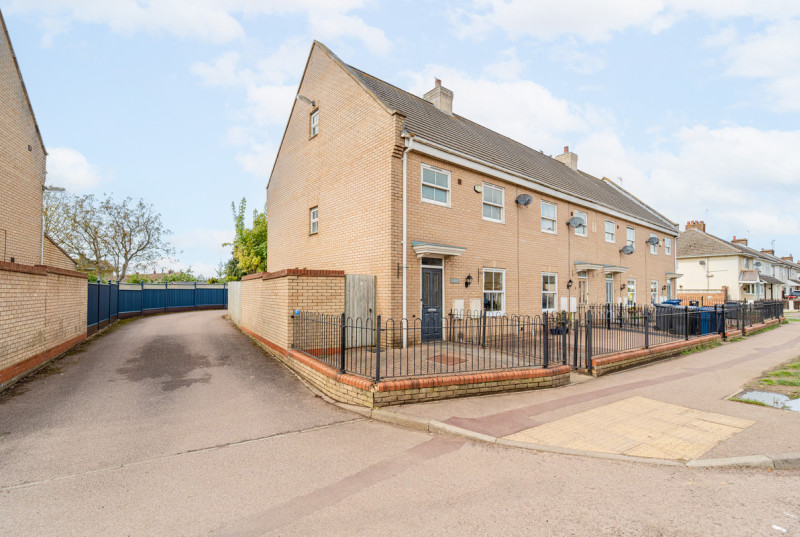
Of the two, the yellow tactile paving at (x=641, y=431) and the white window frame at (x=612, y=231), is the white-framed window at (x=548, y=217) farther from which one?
the yellow tactile paving at (x=641, y=431)

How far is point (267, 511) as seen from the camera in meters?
3.46

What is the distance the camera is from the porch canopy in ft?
34.2

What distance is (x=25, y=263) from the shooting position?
1383 centimetres

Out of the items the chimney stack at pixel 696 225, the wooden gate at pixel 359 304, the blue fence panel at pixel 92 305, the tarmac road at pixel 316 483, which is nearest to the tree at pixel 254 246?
the blue fence panel at pixel 92 305

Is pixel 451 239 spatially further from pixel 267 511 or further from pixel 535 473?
pixel 267 511

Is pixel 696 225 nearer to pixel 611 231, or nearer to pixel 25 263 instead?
pixel 611 231

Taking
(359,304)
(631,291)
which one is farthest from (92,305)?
(631,291)

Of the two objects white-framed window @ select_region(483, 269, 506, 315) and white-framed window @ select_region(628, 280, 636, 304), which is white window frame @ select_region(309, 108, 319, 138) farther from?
white-framed window @ select_region(628, 280, 636, 304)

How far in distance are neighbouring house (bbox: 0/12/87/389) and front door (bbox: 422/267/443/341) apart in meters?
8.67

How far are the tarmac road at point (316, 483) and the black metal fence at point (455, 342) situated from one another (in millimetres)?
1675

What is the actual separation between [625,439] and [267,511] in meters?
4.32

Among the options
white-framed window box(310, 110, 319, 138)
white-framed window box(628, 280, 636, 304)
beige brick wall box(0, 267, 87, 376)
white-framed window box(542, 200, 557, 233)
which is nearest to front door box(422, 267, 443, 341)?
white-framed window box(542, 200, 557, 233)

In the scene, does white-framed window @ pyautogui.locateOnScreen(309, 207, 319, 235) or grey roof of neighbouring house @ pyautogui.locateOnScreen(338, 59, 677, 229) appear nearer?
grey roof of neighbouring house @ pyautogui.locateOnScreen(338, 59, 677, 229)

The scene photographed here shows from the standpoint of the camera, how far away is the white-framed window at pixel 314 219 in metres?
13.8
